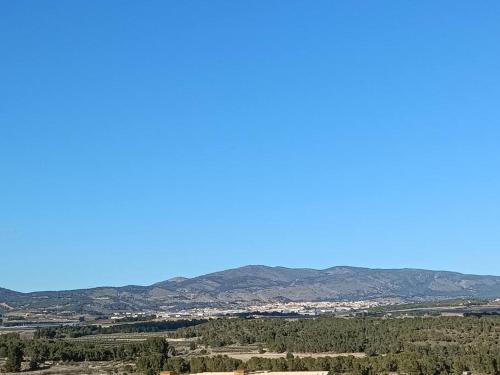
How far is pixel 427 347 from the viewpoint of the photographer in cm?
12562

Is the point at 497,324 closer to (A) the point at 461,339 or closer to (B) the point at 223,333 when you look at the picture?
(A) the point at 461,339

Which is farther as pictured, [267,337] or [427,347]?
[267,337]

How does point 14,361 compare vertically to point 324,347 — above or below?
below

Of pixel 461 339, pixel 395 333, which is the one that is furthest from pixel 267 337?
pixel 461 339

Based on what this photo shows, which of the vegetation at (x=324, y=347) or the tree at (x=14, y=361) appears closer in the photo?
the vegetation at (x=324, y=347)

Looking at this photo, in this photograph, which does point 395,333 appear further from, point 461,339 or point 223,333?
point 223,333

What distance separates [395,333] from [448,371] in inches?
1668

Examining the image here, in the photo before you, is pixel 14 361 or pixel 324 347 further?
pixel 324 347

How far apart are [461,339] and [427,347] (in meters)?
11.6

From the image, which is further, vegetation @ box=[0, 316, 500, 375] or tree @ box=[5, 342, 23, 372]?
tree @ box=[5, 342, 23, 372]

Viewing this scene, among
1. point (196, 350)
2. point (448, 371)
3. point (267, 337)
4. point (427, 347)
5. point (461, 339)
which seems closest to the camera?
point (448, 371)

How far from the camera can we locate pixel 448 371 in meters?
100

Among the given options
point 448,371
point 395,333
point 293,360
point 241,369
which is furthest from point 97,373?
point 395,333

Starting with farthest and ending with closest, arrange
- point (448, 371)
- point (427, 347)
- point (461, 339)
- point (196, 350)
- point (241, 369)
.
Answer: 1. point (196, 350)
2. point (461, 339)
3. point (427, 347)
4. point (241, 369)
5. point (448, 371)
